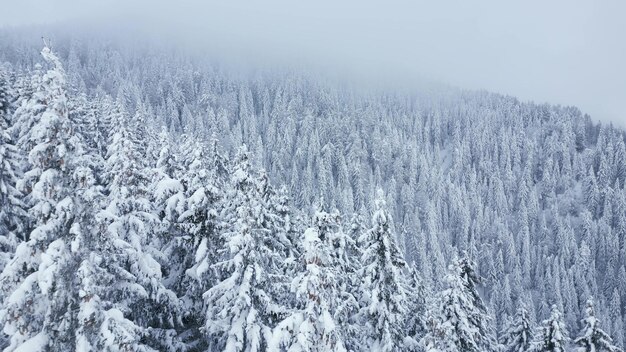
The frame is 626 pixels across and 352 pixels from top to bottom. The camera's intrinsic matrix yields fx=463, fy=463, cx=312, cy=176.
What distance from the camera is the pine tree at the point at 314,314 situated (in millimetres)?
13680

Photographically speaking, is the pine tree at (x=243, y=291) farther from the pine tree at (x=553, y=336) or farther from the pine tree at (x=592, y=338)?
the pine tree at (x=592, y=338)

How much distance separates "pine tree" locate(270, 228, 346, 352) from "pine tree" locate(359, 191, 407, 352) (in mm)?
4939

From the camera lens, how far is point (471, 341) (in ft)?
65.1

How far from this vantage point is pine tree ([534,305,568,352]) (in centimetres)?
2122

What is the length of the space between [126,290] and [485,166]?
175m

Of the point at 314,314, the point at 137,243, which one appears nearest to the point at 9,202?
the point at 137,243

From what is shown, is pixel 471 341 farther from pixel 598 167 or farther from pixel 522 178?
pixel 598 167

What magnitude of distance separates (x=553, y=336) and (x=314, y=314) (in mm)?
13795

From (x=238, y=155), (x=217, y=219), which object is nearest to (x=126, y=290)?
(x=217, y=219)

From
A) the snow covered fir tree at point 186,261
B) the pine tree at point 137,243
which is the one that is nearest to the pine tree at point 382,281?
the snow covered fir tree at point 186,261

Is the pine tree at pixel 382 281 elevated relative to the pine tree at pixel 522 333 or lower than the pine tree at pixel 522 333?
elevated

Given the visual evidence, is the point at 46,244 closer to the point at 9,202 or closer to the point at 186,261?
the point at 9,202

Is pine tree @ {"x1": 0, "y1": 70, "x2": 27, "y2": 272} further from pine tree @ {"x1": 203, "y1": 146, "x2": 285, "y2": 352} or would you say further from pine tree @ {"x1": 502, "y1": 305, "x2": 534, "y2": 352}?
pine tree @ {"x1": 502, "y1": 305, "x2": 534, "y2": 352}

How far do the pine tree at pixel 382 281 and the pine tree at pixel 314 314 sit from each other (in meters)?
4.94
